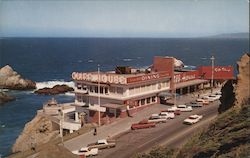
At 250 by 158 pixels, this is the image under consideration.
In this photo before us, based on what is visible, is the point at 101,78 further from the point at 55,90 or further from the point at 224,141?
the point at 55,90

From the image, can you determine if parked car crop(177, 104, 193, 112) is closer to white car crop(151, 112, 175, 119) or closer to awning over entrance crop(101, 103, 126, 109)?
white car crop(151, 112, 175, 119)

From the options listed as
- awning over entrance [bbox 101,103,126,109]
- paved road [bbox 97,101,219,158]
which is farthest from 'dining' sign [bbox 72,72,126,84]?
paved road [bbox 97,101,219,158]

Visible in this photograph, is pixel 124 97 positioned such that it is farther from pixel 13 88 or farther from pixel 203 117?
pixel 13 88

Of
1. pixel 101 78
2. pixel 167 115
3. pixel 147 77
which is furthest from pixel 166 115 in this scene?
pixel 101 78

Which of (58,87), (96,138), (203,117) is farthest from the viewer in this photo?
(58,87)

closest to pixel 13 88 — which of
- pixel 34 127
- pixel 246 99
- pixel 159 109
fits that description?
pixel 34 127

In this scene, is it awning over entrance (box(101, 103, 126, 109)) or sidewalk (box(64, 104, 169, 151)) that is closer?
sidewalk (box(64, 104, 169, 151))

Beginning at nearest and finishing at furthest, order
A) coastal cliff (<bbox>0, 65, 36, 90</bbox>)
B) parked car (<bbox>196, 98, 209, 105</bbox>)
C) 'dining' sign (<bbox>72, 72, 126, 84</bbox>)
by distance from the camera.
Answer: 'dining' sign (<bbox>72, 72, 126, 84</bbox>), parked car (<bbox>196, 98, 209, 105</bbox>), coastal cliff (<bbox>0, 65, 36, 90</bbox>)
